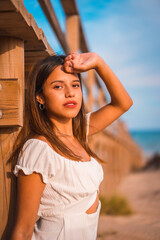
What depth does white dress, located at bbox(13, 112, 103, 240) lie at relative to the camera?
1.51m

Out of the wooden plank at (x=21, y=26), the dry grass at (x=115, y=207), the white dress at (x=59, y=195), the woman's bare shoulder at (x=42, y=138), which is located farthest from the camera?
the dry grass at (x=115, y=207)

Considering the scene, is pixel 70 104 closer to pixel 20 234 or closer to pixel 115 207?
pixel 20 234

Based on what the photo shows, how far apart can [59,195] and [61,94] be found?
613mm

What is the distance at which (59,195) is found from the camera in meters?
1.58

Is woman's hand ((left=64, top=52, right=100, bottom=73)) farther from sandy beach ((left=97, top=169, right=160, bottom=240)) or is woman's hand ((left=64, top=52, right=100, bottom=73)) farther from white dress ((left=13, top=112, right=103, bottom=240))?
sandy beach ((left=97, top=169, right=160, bottom=240))

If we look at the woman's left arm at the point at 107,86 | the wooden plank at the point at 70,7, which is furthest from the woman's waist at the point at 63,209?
the wooden plank at the point at 70,7

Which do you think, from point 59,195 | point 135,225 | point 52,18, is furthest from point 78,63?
point 135,225

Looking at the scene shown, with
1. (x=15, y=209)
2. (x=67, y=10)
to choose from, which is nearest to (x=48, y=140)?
(x=15, y=209)

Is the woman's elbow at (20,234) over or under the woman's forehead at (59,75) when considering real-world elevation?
under

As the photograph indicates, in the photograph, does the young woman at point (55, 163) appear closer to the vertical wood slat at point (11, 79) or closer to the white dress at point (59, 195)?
the white dress at point (59, 195)

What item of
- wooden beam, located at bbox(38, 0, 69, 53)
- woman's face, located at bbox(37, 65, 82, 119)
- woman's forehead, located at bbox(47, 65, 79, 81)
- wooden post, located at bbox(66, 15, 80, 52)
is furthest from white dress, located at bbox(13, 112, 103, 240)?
wooden post, located at bbox(66, 15, 80, 52)

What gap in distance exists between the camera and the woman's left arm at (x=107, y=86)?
178cm

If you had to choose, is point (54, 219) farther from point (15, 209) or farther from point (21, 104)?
point (21, 104)

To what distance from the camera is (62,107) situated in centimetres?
177
